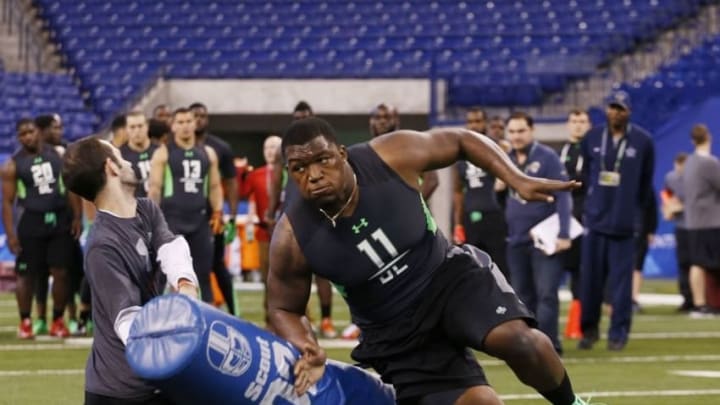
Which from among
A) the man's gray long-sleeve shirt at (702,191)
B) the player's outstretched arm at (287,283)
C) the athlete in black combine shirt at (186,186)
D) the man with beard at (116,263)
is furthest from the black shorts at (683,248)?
the man with beard at (116,263)

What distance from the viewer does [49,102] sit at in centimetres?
2922

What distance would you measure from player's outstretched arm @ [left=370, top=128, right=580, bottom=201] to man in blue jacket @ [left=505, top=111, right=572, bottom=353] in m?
5.41

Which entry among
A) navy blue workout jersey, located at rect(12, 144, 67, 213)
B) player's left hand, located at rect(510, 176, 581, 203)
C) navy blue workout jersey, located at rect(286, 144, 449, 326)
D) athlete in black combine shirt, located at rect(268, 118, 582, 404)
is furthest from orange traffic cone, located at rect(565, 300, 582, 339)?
player's left hand, located at rect(510, 176, 581, 203)

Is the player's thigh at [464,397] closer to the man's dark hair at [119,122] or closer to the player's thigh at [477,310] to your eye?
the player's thigh at [477,310]

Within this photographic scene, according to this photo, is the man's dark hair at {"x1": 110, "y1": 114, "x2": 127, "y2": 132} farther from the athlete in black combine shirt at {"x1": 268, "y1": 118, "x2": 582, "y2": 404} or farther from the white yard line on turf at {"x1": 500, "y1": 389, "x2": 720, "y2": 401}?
the athlete in black combine shirt at {"x1": 268, "y1": 118, "x2": 582, "y2": 404}

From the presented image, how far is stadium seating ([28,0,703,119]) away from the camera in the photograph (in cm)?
2991

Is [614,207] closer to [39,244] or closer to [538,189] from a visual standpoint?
[39,244]

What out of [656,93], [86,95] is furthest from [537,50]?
[86,95]

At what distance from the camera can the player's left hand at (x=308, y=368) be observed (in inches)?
262

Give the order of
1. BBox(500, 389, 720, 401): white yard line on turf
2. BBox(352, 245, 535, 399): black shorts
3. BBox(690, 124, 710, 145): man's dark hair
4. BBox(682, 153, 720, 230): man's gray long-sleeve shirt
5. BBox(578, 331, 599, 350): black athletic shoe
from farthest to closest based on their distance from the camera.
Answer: BBox(682, 153, 720, 230): man's gray long-sleeve shirt → BBox(690, 124, 710, 145): man's dark hair → BBox(578, 331, 599, 350): black athletic shoe → BBox(500, 389, 720, 401): white yard line on turf → BBox(352, 245, 535, 399): black shorts

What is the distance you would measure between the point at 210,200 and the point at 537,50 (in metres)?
16.8

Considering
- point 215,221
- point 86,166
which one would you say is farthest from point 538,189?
point 215,221

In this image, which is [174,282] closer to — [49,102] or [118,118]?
[118,118]

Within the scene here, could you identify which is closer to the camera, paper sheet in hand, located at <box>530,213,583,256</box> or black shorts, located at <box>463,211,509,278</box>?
paper sheet in hand, located at <box>530,213,583,256</box>
